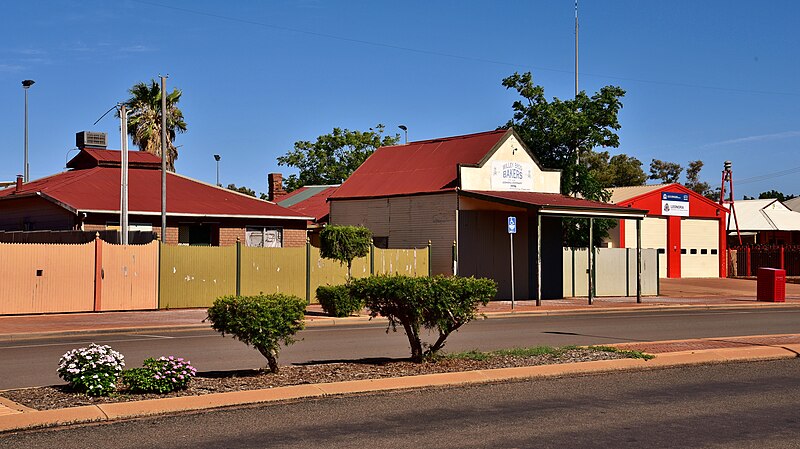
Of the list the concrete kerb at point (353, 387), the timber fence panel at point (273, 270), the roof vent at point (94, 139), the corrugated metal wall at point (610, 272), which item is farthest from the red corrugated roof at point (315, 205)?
the concrete kerb at point (353, 387)

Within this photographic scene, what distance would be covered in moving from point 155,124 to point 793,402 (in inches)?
1737

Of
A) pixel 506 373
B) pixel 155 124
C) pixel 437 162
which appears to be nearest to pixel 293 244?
pixel 437 162

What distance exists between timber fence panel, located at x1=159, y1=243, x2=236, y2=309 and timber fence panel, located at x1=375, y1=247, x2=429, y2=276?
542 cm

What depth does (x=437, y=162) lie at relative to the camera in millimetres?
37312

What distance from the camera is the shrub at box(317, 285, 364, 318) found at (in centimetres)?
2595

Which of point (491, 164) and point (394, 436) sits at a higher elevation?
point (491, 164)

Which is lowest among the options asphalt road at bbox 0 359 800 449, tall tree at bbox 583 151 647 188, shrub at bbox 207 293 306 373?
asphalt road at bbox 0 359 800 449

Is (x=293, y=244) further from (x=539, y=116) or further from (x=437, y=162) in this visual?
(x=539, y=116)

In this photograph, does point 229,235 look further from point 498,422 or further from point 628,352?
point 498,422

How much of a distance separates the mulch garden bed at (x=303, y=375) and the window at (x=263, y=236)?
75.6 feet

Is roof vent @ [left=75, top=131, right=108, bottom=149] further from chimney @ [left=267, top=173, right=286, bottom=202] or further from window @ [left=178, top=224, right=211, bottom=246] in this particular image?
chimney @ [left=267, top=173, right=286, bottom=202]

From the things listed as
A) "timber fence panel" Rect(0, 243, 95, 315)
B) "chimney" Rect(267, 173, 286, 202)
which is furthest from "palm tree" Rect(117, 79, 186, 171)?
"timber fence panel" Rect(0, 243, 95, 315)

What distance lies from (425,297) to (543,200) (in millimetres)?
22545

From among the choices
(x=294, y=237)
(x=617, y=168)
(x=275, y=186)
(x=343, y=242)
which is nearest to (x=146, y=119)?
(x=275, y=186)
